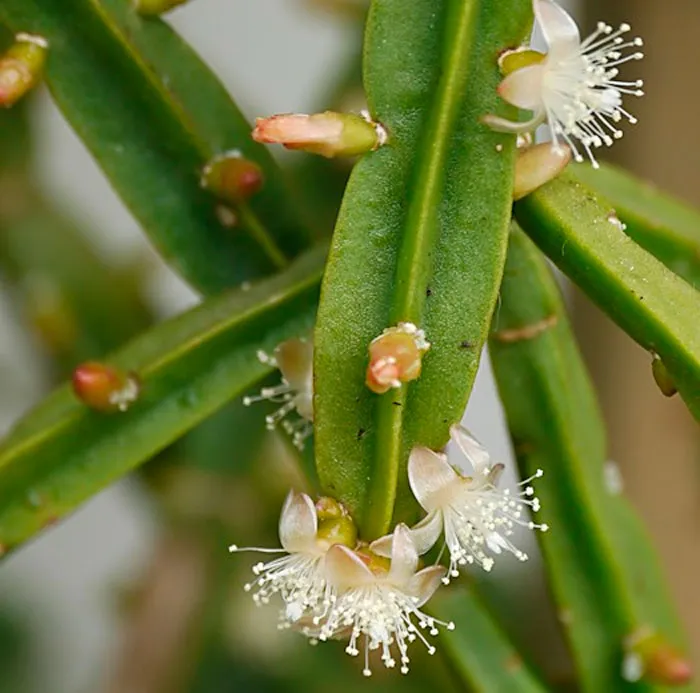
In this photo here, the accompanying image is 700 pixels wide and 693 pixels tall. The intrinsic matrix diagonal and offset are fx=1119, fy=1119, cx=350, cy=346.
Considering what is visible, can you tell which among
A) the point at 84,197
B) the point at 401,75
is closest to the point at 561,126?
the point at 401,75

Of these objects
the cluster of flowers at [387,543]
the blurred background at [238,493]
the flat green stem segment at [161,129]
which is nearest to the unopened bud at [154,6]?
the flat green stem segment at [161,129]

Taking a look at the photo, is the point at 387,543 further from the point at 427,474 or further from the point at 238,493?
the point at 238,493

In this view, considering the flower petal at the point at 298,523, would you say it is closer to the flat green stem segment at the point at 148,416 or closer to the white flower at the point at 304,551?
the white flower at the point at 304,551

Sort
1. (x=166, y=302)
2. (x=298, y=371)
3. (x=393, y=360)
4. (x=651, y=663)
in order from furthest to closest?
(x=166, y=302), (x=651, y=663), (x=298, y=371), (x=393, y=360)

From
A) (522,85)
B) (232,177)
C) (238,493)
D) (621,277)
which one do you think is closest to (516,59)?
(522,85)

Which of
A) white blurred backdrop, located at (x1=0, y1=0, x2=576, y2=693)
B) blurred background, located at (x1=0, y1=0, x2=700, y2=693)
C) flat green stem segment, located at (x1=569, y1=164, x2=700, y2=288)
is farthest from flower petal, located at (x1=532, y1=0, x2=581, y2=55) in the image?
white blurred backdrop, located at (x1=0, y1=0, x2=576, y2=693)
